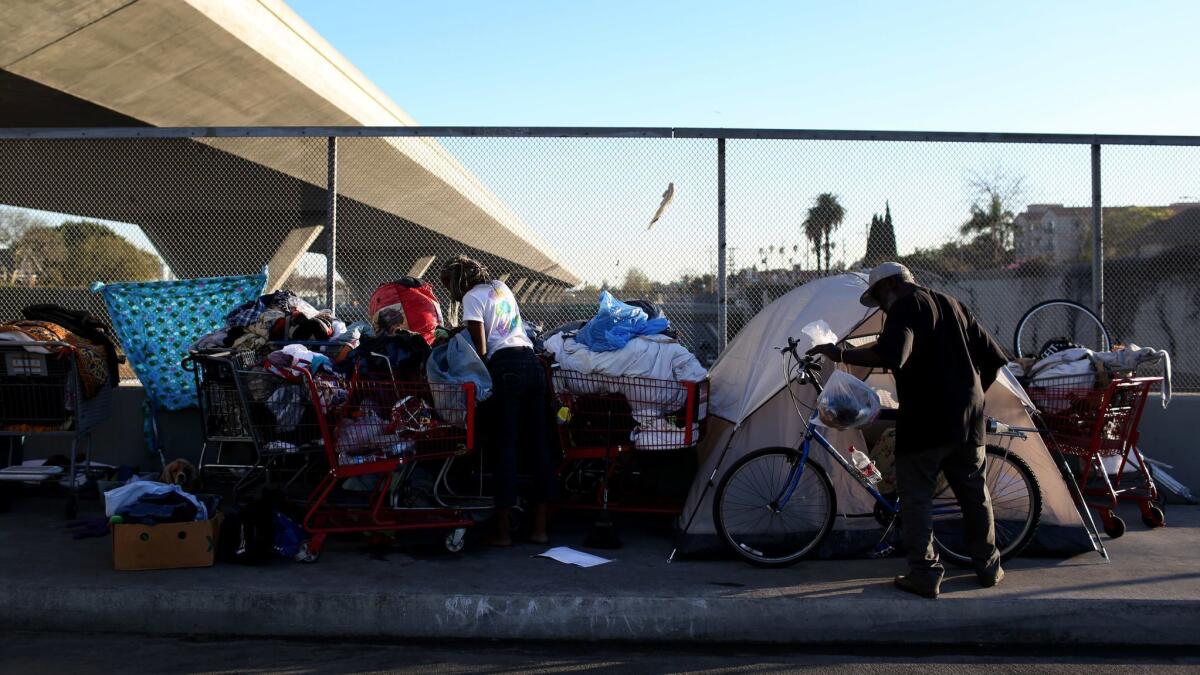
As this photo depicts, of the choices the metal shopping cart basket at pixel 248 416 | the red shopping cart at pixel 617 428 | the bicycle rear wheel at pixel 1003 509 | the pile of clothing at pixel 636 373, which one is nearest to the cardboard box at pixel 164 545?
the metal shopping cart basket at pixel 248 416

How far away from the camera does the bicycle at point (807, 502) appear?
568cm

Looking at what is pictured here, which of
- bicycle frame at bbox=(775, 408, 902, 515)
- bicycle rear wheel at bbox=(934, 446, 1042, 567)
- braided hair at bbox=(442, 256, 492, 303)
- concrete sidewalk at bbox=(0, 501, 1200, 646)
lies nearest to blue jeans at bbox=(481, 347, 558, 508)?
braided hair at bbox=(442, 256, 492, 303)

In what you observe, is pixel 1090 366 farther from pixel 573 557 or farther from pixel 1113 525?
pixel 573 557

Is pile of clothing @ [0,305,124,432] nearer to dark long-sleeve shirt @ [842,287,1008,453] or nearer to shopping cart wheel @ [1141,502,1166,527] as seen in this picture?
dark long-sleeve shirt @ [842,287,1008,453]

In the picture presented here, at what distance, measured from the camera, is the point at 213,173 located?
32.5 feet

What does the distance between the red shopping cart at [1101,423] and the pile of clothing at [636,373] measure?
2.63m

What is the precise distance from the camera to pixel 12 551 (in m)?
5.88

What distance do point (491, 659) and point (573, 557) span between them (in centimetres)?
133

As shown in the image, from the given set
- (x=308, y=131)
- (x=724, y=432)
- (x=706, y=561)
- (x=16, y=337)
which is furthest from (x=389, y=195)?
(x=706, y=561)

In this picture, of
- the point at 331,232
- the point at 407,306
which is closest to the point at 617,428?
the point at 407,306

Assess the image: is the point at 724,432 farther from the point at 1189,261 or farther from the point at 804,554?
the point at 1189,261

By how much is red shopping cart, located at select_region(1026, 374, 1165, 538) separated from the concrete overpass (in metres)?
3.89

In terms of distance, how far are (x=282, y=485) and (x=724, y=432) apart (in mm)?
3133

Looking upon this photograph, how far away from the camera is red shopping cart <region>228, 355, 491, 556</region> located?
19.1 feet
